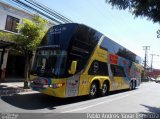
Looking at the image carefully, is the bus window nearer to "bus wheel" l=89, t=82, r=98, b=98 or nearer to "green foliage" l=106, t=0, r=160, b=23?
"bus wheel" l=89, t=82, r=98, b=98

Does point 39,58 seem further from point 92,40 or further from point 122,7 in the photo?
point 122,7

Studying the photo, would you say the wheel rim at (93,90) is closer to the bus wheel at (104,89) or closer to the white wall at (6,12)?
the bus wheel at (104,89)

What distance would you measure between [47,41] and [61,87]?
2774mm

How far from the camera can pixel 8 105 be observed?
9297mm

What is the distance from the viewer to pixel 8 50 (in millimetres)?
18047

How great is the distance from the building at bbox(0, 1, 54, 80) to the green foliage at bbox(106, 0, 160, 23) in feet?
33.3

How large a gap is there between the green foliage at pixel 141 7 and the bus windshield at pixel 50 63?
3349 millimetres

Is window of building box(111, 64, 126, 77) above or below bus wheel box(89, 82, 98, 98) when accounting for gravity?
above

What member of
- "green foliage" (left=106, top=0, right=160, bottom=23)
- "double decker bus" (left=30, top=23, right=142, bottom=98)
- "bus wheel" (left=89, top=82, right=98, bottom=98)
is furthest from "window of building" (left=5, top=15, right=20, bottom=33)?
"green foliage" (left=106, top=0, right=160, bottom=23)

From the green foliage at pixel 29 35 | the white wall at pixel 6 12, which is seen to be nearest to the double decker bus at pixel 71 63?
the green foliage at pixel 29 35

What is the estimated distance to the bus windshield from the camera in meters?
10.2

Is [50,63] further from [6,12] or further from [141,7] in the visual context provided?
[6,12]

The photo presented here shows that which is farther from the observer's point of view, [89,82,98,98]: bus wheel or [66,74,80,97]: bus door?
[89,82,98,98]: bus wheel

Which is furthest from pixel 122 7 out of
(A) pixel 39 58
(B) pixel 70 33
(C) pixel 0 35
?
(C) pixel 0 35
